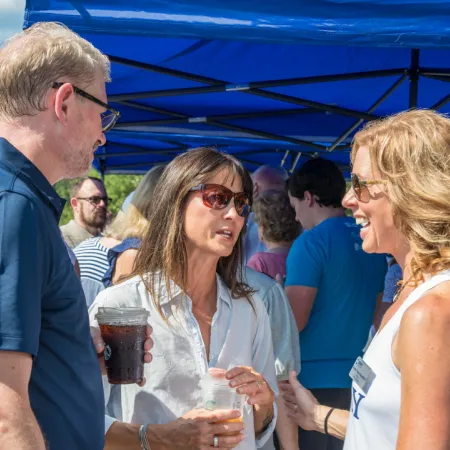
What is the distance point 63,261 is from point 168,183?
3.55 feet

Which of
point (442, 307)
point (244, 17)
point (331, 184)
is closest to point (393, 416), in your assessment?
point (442, 307)

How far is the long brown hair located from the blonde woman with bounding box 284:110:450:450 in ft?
2.26

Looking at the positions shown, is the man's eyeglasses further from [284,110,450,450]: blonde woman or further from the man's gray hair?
the man's gray hair

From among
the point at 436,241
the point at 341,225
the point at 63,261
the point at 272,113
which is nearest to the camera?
the point at 63,261

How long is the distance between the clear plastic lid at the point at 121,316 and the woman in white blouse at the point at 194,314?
12.4 inches

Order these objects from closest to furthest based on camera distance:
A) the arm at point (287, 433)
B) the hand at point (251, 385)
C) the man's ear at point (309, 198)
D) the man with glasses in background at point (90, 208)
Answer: the hand at point (251, 385) → the arm at point (287, 433) → the man's ear at point (309, 198) → the man with glasses in background at point (90, 208)

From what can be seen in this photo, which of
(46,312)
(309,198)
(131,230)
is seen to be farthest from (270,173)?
(46,312)

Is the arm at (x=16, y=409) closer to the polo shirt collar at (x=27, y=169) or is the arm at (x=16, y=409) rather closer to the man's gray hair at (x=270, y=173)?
the polo shirt collar at (x=27, y=169)

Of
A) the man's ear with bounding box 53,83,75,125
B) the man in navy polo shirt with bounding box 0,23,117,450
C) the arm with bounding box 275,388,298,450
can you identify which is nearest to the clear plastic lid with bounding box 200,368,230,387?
the man in navy polo shirt with bounding box 0,23,117,450

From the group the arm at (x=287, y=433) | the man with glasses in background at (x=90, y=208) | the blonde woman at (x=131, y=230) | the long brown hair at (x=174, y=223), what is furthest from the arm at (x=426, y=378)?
the man with glasses in background at (x=90, y=208)

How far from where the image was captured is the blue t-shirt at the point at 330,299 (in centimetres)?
373

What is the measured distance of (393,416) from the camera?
5.24 ft

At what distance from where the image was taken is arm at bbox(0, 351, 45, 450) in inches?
53.3

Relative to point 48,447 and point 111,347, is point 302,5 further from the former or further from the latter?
point 48,447
